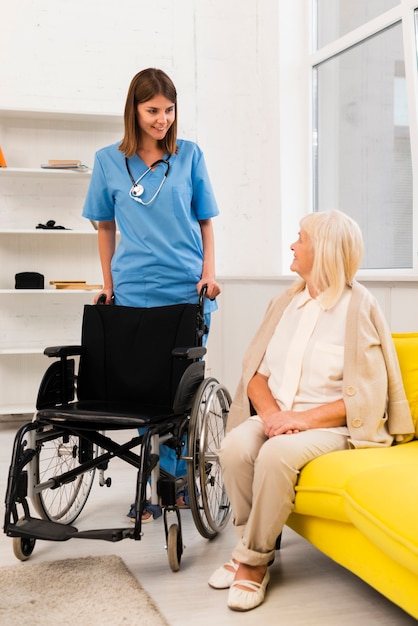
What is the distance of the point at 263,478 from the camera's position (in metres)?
2.01

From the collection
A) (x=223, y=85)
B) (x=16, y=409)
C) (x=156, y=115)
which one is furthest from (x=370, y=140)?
(x=16, y=409)

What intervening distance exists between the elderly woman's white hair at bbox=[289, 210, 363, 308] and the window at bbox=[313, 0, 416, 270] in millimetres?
1494

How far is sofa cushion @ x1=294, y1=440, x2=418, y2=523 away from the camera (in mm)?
1878

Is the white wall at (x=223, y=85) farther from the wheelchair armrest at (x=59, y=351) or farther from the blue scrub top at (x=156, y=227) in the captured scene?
the wheelchair armrest at (x=59, y=351)

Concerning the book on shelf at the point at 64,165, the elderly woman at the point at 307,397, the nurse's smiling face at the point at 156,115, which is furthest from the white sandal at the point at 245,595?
the book on shelf at the point at 64,165

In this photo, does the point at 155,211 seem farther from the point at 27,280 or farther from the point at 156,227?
the point at 27,280

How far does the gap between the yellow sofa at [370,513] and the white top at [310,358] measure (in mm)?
217

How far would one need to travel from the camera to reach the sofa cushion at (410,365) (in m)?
2.24

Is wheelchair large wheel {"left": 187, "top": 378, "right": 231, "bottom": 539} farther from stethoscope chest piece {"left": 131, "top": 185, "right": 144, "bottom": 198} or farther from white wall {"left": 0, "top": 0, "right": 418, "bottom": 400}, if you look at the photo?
white wall {"left": 0, "top": 0, "right": 418, "bottom": 400}

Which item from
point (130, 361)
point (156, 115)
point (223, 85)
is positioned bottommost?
point (130, 361)

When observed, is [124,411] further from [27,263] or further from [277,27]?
[277,27]

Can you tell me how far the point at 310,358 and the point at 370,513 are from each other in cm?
59

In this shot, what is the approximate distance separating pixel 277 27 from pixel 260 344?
8.94 feet

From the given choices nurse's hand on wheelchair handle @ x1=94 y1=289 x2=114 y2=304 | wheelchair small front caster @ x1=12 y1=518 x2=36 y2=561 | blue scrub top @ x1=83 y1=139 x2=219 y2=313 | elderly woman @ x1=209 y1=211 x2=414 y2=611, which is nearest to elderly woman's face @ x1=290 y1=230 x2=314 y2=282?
elderly woman @ x1=209 y1=211 x2=414 y2=611
